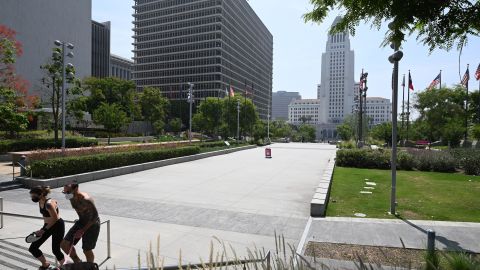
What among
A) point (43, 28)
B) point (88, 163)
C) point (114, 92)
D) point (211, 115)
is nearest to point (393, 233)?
point (88, 163)

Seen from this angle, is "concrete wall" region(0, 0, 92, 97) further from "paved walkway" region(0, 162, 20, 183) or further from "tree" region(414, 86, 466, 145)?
"tree" region(414, 86, 466, 145)

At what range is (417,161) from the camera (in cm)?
2292

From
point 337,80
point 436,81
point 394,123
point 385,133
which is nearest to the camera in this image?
point 394,123

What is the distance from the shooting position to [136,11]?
138 metres

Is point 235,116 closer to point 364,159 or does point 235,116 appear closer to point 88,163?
point 364,159

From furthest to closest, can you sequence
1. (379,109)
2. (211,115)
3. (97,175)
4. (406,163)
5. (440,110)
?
1. (379,109)
2. (211,115)
3. (440,110)
4. (406,163)
5. (97,175)

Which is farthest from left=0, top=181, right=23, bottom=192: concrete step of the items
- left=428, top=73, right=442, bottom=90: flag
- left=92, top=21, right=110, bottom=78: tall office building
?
left=92, top=21, right=110, bottom=78: tall office building

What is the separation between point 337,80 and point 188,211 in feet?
511

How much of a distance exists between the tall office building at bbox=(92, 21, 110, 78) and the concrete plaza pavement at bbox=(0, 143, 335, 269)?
102652 mm

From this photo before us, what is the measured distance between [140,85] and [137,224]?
131m

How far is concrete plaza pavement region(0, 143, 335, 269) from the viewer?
7.90 metres

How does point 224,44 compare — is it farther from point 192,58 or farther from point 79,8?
point 79,8

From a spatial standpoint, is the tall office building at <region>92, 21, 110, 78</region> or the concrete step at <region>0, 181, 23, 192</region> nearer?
the concrete step at <region>0, 181, 23, 192</region>

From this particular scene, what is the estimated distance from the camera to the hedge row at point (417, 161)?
2129 centimetres
